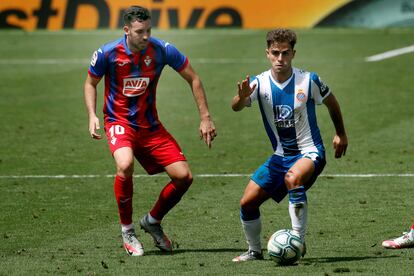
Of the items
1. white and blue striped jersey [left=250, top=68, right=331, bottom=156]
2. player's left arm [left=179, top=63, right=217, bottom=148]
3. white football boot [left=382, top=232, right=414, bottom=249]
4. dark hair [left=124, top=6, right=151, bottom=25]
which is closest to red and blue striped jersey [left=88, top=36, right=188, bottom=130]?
player's left arm [left=179, top=63, right=217, bottom=148]

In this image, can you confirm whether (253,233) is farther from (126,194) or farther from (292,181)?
(126,194)

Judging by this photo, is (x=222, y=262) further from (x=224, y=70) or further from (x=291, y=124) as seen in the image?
(x=224, y=70)

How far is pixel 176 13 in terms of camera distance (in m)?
28.3

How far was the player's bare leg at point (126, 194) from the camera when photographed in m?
9.77

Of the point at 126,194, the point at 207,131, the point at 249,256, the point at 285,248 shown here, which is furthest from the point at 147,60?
the point at 285,248

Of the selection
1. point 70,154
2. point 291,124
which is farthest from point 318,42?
point 291,124

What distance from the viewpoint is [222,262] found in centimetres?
926

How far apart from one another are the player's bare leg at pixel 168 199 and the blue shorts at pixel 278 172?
807 millimetres

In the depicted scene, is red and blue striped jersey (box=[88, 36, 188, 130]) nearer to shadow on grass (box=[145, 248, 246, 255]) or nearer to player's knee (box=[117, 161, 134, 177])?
player's knee (box=[117, 161, 134, 177])

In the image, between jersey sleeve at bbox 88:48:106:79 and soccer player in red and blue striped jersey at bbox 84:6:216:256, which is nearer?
soccer player in red and blue striped jersey at bbox 84:6:216:256

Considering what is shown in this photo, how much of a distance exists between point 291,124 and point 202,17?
1907cm

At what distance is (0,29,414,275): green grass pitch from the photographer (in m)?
9.53

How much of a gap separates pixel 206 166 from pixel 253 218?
5243 millimetres

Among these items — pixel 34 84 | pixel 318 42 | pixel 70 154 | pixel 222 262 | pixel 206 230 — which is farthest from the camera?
pixel 318 42
